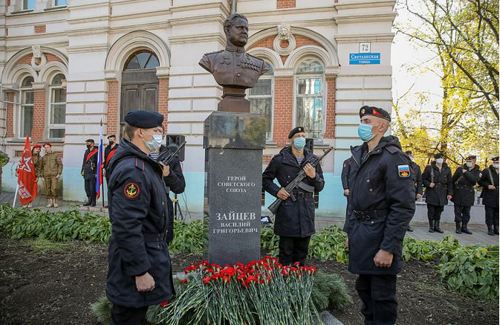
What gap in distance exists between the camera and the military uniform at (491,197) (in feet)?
32.7

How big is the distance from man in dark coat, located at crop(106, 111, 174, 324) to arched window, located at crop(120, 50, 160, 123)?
10.2m

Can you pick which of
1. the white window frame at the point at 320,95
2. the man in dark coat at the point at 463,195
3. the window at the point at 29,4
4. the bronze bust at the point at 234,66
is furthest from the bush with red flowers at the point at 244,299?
the window at the point at 29,4

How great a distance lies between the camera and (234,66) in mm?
4738

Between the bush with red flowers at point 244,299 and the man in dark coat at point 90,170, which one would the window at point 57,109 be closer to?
the man in dark coat at point 90,170

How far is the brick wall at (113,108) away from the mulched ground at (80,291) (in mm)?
6818

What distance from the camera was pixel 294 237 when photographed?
4.84 meters

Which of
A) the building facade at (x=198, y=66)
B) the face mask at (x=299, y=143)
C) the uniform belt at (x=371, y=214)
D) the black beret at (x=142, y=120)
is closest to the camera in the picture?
the black beret at (x=142, y=120)

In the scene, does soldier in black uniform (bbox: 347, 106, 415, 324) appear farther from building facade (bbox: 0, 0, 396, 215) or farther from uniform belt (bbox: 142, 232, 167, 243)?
building facade (bbox: 0, 0, 396, 215)

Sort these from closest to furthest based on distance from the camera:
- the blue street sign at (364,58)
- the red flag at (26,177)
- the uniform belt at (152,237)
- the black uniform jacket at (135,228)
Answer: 1. the black uniform jacket at (135,228)
2. the uniform belt at (152,237)
3. the blue street sign at (364,58)
4. the red flag at (26,177)

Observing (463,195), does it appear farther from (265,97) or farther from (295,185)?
(295,185)

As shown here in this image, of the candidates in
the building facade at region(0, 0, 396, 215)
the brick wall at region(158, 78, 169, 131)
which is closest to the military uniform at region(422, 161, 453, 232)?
the building facade at region(0, 0, 396, 215)

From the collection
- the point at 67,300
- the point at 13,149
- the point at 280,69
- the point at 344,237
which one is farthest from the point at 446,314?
the point at 13,149

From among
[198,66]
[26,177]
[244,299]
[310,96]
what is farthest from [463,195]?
[26,177]

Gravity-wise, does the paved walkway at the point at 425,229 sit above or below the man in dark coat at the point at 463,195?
below
